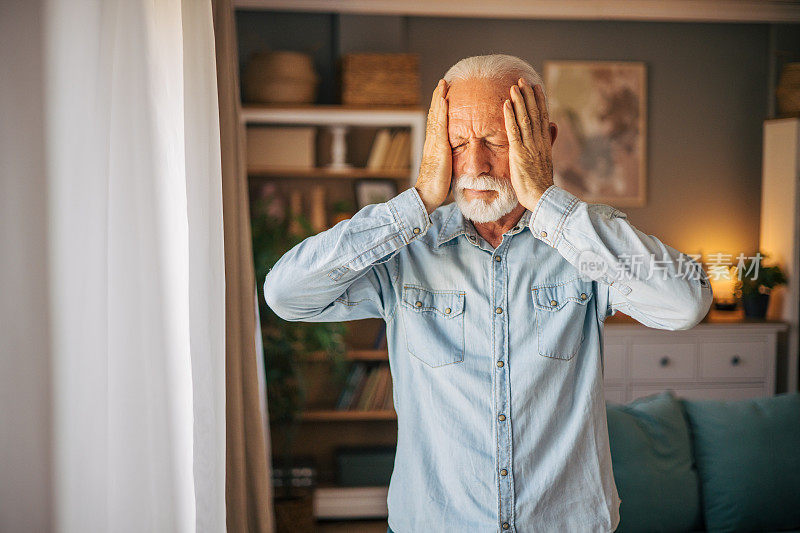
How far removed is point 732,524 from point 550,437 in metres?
1.35

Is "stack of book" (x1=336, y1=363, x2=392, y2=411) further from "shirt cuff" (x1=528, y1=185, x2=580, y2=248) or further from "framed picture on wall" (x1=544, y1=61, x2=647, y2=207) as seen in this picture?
"shirt cuff" (x1=528, y1=185, x2=580, y2=248)

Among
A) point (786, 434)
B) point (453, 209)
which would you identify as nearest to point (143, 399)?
point (453, 209)

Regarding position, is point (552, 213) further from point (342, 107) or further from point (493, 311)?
point (342, 107)

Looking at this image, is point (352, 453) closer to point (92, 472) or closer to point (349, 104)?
point (349, 104)

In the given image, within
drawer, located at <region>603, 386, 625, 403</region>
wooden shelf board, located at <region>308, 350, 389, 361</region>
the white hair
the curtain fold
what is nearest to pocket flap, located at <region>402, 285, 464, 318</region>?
the white hair

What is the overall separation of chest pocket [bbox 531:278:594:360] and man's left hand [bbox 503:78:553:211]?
7.1 inches

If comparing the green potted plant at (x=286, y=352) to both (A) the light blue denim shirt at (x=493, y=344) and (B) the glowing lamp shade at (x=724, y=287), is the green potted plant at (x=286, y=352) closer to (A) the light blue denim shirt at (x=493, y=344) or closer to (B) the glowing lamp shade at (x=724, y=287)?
(A) the light blue denim shirt at (x=493, y=344)

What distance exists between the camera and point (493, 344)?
50.4 inches

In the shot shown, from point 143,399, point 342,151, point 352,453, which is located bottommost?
point 352,453

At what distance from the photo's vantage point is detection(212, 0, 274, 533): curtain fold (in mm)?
1952

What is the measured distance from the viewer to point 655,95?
4.27 metres

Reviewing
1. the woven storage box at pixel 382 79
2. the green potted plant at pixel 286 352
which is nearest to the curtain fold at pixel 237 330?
the green potted plant at pixel 286 352

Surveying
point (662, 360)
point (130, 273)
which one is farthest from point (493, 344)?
point (662, 360)

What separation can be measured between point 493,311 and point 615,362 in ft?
9.15
